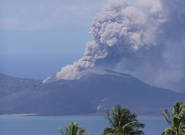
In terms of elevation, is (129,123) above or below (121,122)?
below

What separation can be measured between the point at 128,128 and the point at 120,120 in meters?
0.84

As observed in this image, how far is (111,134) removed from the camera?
194ft

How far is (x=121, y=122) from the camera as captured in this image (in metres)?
59.7

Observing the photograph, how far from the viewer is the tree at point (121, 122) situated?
59219mm

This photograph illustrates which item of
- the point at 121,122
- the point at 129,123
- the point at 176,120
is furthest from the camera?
the point at 121,122

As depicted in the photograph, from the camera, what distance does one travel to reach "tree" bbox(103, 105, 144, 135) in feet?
194

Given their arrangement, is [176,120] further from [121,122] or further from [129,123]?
[121,122]

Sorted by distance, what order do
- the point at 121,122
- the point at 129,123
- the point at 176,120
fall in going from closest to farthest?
the point at 176,120, the point at 129,123, the point at 121,122

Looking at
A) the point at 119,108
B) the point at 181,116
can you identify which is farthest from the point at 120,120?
the point at 181,116

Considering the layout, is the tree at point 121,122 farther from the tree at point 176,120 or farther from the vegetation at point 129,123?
the tree at point 176,120

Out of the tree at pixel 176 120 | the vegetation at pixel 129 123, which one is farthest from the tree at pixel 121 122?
the tree at pixel 176 120

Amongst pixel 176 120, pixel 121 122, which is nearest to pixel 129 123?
pixel 121 122

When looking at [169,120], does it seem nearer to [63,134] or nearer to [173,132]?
[173,132]

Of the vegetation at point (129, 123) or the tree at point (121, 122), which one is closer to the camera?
the vegetation at point (129, 123)
